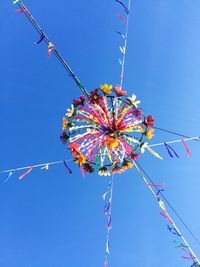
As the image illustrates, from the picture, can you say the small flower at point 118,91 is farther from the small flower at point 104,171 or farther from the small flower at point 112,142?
the small flower at point 104,171

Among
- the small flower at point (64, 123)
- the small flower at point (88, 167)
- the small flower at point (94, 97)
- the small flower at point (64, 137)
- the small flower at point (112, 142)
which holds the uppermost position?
the small flower at point (64, 123)

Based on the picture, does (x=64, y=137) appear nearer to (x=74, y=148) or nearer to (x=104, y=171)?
(x=74, y=148)

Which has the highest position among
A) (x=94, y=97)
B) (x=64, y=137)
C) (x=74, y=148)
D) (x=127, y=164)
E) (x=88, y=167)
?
(x=64, y=137)

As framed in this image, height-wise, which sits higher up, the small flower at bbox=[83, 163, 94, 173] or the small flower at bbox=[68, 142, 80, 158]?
the small flower at bbox=[68, 142, 80, 158]

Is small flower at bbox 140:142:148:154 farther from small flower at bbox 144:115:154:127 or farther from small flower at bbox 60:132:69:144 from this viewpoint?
small flower at bbox 60:132:69:144

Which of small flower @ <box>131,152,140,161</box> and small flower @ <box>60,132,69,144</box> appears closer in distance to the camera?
small flower @ <box>131,152,140,161</box>

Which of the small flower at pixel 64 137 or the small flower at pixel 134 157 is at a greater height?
the small flower at pixel 64 137

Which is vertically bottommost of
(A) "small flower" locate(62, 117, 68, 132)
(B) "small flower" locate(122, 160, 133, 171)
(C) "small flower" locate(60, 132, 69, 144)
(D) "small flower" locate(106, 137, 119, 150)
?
(B) "small flower" locate(122, 160, 133, 171)

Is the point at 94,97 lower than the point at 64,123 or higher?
lower

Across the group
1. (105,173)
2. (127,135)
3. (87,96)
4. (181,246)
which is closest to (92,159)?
(105,173)

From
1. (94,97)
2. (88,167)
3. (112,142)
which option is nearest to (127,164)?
(112,142)

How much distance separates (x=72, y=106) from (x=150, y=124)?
1912 millimetres

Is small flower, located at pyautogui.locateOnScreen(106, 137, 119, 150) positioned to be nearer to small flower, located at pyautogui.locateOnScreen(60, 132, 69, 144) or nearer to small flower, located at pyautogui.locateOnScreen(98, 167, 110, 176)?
small flower, located at pyautogui.locateOnScreen(98, 167, 110, 176)

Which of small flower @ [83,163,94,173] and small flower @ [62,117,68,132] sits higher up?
small flower @ [62,117,68,132]
